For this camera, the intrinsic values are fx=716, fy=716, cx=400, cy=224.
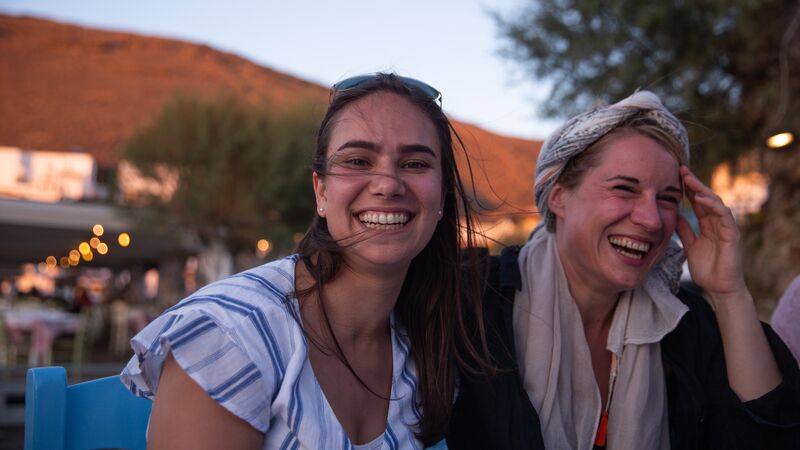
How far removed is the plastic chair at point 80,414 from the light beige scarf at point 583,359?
1.18 metres

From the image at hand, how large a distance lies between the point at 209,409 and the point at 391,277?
62 cm

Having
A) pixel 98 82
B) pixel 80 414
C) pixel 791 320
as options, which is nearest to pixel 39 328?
pixel 80 414

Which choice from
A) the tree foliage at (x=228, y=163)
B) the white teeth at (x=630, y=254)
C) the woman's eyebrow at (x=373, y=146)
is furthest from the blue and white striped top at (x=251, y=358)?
the tree foliage at (x=228, y=163)

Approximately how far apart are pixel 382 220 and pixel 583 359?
0.97m

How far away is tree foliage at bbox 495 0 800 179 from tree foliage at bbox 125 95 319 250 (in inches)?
418

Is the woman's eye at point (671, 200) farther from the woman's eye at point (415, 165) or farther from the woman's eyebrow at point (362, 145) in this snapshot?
the woman's eyebrow at point (362, 145)

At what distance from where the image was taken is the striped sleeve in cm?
149

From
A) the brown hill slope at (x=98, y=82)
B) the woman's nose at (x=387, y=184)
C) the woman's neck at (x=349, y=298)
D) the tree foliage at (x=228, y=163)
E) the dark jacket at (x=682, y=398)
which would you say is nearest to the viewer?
the woman's nose at (x=387, y=184)

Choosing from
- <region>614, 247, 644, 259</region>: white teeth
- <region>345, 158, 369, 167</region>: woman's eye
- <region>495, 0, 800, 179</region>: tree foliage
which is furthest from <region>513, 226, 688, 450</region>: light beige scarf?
<region>495, 0, 800, 179</region>: tree foliage

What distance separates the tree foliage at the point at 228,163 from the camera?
59.7 feet

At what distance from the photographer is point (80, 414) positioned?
191 centimetres

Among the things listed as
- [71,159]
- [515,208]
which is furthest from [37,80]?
[515,208]

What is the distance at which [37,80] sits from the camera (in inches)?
2179

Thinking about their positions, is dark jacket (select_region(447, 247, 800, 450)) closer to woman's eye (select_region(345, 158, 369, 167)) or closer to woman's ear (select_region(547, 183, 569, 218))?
woman's ear (select_region(547, 183, 569, 218))
